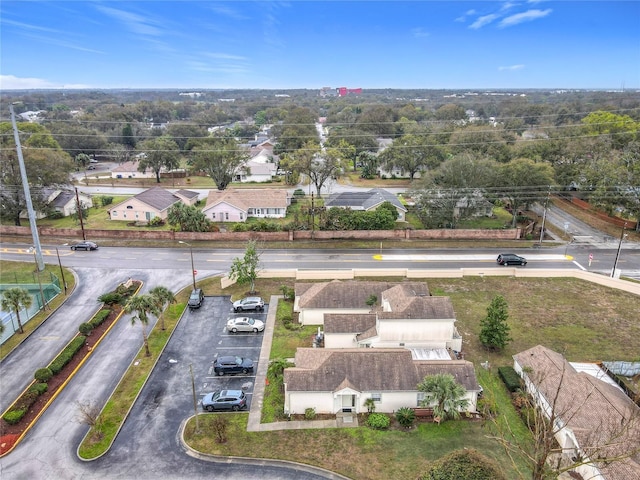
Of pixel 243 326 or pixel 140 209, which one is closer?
pixel 243 326

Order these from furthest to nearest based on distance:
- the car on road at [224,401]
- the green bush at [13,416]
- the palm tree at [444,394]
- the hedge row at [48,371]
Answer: the car on road at [224,401], the hedge row at [48,371], the green bush at [13,416], the palm tree at [444,394]

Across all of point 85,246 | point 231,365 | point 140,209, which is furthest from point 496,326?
point 140,209

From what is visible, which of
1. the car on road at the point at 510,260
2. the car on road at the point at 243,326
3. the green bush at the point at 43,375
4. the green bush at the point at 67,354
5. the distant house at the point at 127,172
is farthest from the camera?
the distant house at the point at 127,172

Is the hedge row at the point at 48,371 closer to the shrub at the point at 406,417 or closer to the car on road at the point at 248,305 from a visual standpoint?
the car on road at the point at 248,305

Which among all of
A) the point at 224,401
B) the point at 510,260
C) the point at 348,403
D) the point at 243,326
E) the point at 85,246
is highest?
the point at 510,260

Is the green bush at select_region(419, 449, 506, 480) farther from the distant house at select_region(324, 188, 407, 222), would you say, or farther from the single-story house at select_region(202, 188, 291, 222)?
the single-story house at select_region(202, 188, 291, 222)

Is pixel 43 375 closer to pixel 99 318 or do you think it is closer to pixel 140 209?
pixel 99 318

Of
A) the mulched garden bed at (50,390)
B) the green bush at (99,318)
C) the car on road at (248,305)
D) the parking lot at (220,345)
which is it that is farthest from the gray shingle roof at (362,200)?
the mulched garden bed at (50,390)
